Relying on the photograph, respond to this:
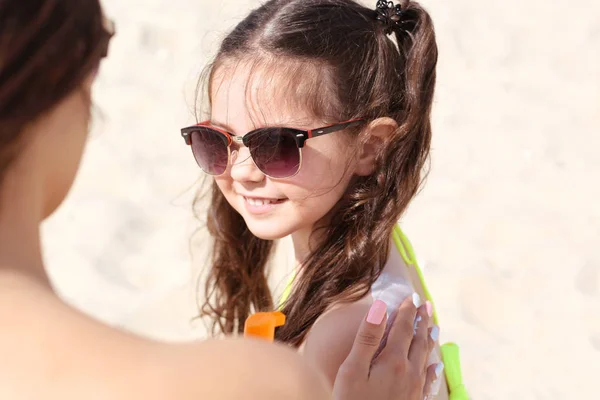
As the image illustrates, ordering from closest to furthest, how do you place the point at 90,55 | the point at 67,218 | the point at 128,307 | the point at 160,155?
1. the point at 90,55
2. the point at 128,307
3. the point at 67,218
4. the point at 160,155

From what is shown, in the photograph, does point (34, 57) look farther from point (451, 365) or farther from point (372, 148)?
point (451, 365)

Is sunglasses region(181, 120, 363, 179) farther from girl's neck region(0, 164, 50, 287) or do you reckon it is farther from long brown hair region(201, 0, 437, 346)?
girl's neck region(0, 164, 50, 287)

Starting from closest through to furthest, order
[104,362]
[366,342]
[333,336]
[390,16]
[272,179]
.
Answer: [104,362], [366,342], [333,336], [272,179], [390,16]

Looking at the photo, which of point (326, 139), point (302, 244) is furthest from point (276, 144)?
point (302, 244)

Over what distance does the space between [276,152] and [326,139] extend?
0.40ft

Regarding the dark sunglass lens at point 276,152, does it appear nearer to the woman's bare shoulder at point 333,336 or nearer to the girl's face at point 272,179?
the girl's face at point 272,179

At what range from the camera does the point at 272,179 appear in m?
1.86

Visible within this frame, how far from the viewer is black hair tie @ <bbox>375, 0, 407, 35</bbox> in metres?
2.00

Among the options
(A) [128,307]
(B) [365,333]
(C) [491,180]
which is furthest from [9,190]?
(C) [491,180]

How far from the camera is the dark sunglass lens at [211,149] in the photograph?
1883mm

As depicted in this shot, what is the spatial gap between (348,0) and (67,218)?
6.78 feet

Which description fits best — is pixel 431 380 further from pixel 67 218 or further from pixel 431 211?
pixel 67 218

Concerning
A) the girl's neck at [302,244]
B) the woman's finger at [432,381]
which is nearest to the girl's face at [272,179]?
the girl's neck at [302,244]

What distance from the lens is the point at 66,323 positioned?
0.75 metres
